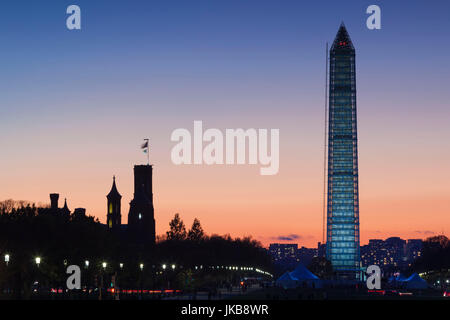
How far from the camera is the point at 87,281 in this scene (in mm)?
129500

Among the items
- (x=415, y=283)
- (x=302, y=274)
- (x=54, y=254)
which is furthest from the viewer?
(x=302, y=274)

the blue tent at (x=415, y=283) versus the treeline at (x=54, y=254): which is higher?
the treeline at (x=54, y=254)

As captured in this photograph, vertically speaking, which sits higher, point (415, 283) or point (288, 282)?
point (415, 283)

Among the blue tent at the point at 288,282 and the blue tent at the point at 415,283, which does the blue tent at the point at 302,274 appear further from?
the blue tent at the point at 415,283

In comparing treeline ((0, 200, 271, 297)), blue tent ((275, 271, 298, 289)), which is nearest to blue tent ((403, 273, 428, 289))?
blue tent ((275, 271, 298, 289))

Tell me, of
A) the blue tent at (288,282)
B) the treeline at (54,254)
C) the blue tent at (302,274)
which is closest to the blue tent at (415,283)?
the blue tent at (302,274)

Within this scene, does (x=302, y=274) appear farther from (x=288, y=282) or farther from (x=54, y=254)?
(x=54, y=254)

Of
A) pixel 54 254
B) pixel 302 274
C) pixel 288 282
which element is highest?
pixel 54 254

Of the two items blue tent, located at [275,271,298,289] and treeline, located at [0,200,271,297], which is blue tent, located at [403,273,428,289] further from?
treeline, located at [0,200,271,297]

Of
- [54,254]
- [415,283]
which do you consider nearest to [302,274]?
[415,283]

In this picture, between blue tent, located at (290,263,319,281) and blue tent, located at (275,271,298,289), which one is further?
blue tent, located at (290,263,319,281)

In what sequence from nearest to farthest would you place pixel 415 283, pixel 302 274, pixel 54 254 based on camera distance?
pixel 54 254, pixel 415 283, pixel 302 274
